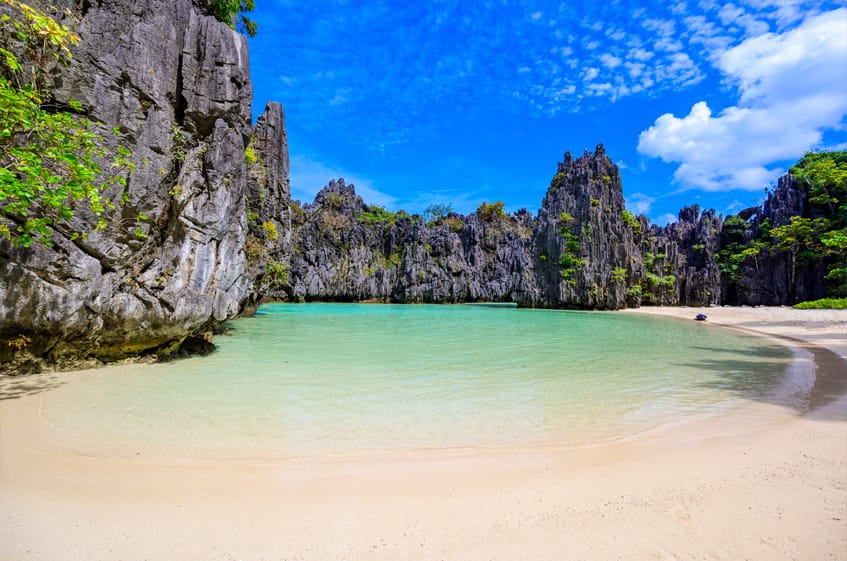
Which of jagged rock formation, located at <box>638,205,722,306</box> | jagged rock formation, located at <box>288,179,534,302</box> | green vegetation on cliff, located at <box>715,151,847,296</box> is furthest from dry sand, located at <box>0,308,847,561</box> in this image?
jagged rock formation, located at <box>288,179,534,302</box>

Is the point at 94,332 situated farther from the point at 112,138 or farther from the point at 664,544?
the point at 664,544

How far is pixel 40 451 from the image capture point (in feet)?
13.9

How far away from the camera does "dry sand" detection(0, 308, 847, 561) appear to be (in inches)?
102

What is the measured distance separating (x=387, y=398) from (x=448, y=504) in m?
3.65

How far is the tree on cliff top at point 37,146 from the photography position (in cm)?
445

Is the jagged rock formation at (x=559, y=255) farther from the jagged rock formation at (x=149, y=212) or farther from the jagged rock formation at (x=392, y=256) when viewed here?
the jagged rock formation at (x=149, y=212)

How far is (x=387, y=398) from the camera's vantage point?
6801mm

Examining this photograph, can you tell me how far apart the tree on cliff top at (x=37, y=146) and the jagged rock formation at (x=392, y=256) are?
5053 cm

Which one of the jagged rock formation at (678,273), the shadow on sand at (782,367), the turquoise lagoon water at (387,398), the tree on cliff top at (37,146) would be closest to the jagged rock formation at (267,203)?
the turquoise lagoon water at (387,398)

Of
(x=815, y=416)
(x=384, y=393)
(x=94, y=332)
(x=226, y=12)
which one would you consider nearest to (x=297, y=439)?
(x=384, y=393)

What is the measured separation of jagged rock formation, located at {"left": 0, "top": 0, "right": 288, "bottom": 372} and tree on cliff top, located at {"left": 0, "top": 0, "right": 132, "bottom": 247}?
459mm

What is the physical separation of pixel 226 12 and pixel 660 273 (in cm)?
5318

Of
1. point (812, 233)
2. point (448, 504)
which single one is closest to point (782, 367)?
point (448, 504)

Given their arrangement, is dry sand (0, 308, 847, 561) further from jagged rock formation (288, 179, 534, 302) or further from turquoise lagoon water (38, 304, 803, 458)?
jagged rock formation (288, 179, 534, 302)
